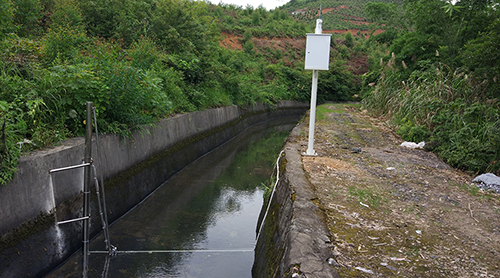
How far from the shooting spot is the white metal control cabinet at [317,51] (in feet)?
19.6

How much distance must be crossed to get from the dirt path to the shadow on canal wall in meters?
3.18

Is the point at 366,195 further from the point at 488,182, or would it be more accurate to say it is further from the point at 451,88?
the point at 451,88

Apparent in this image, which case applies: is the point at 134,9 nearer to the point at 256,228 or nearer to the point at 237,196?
the point at 237,196

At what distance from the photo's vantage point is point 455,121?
7660 millimetres

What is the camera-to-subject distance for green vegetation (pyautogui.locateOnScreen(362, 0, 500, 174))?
675 centimetres

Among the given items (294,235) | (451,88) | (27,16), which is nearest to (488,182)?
(294,235)

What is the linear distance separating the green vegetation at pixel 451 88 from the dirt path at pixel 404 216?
0.71 meters

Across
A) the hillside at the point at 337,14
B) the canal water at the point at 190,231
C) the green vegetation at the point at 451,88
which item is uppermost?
the hillside at the point at 337,14

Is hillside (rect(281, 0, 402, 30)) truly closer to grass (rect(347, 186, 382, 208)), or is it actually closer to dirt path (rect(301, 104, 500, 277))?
dirt path (rect(301, 104, 500, 277))

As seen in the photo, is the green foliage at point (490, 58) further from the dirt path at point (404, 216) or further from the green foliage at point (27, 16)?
the green foliage at point (27, 16)

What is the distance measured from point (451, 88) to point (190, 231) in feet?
24.3

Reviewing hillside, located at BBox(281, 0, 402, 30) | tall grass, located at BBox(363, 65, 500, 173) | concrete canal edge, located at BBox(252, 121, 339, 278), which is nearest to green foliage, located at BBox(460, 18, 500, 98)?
tall grass, located at BBox(363, 65, 500, 173)

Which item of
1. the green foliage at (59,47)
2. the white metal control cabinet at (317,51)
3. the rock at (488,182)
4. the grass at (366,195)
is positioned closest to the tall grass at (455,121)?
the rock at (488,182)

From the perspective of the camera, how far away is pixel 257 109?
20.2 metres
